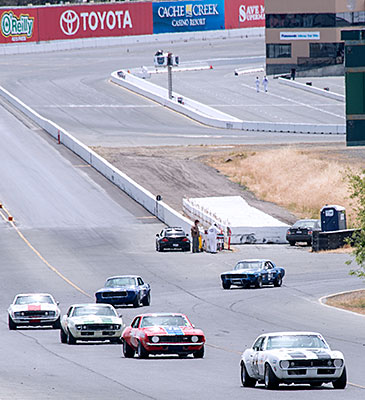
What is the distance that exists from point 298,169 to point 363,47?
34.5 metres

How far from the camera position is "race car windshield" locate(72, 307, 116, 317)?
26062mm

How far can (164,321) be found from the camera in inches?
899

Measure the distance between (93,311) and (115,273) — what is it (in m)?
16.2

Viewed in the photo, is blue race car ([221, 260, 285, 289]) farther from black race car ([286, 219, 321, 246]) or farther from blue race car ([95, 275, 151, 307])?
black race car ([286, 219, 321, 246])

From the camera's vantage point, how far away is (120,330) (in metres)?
26.0

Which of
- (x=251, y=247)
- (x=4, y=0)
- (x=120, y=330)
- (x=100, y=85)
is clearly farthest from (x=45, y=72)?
(x=120, y=330)

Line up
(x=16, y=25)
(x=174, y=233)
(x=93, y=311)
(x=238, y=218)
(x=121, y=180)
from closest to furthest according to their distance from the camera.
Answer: (x=93, y=311) → (x=174, y=233) → (x=238, y=218) → (x=121, y=180) → (x=16, y=25)

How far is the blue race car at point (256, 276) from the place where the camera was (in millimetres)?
37656

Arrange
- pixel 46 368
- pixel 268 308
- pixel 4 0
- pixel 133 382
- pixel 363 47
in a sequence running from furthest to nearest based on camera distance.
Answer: pixel 4 0
pixel 363 47
pixel 268 308
pixel 46 368
pixel 133 382

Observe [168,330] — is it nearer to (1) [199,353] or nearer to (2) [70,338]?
(1) [199,353]

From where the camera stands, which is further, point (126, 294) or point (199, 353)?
point (126, 294)

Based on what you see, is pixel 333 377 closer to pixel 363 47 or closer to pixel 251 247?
pixel 363 47

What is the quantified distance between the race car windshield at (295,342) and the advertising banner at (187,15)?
432 ft

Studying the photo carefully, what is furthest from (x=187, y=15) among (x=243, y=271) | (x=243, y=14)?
(x=243, y=271)
